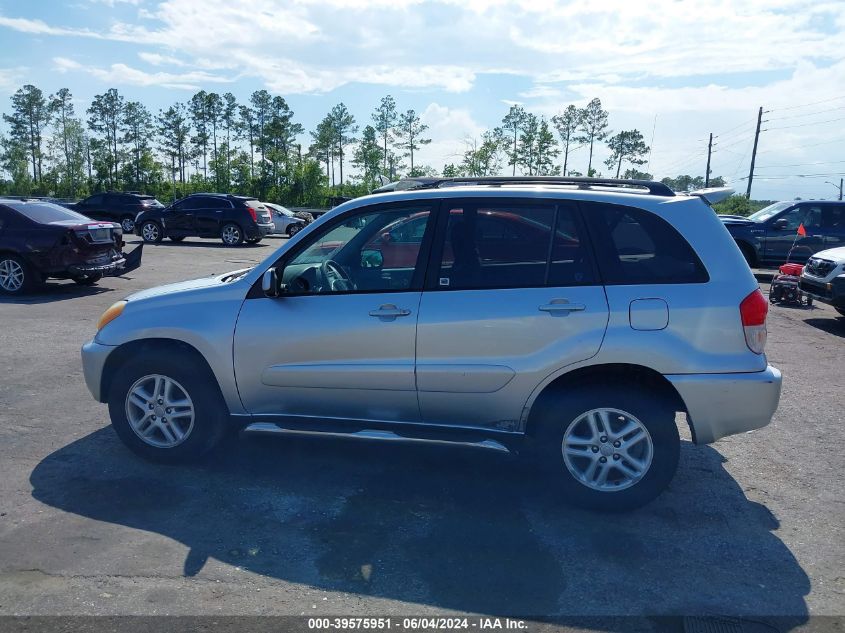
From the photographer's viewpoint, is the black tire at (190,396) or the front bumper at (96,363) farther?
the front bumper at (96,363)

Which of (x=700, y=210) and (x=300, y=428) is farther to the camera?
(x=300, y=428)

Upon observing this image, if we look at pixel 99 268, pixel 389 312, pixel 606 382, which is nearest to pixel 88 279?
pixel 99 268

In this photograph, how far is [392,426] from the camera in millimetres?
4773

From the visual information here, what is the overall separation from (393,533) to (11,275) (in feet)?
36.3

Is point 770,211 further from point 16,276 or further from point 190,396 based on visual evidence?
point 190,396

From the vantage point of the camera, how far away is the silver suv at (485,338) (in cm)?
439

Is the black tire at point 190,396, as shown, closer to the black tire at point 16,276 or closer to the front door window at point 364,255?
the front door window at point 364,255

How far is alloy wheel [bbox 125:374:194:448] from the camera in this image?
507 cm

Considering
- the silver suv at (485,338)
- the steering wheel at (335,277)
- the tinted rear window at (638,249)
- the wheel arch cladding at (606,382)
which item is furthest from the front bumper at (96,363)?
the tinted rear window at (638,249)

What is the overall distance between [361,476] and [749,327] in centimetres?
265

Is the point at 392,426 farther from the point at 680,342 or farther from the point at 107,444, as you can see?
the point at 107,444

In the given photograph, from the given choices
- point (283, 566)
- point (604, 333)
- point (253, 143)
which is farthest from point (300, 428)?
point (253, 143)

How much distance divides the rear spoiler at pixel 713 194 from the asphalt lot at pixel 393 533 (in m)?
1.92

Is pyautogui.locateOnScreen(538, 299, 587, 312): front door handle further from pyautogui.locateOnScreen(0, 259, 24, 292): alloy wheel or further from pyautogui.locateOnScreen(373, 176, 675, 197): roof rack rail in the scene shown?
pyautogui.locateOnScreen(0, 259, 24, 292): alloy wheel
